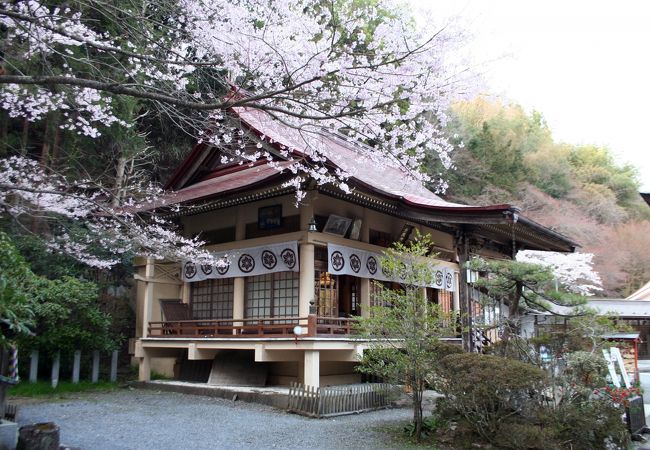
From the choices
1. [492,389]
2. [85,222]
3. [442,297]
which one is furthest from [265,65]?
[442,297]

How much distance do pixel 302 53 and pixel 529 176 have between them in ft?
81.4

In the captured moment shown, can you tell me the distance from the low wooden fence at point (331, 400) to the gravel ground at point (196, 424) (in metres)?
0.21

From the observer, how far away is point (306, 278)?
11.3 meters

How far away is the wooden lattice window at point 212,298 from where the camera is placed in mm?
13758

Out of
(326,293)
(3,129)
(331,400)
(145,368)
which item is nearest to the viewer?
(331,400)

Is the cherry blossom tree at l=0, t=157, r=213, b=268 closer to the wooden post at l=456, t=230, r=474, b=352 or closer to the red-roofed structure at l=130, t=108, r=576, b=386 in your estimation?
the red-roofed structure at l=130, t=108, r=576, b=386

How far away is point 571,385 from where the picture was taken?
7102 mm

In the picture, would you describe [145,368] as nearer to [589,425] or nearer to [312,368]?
[312,368]

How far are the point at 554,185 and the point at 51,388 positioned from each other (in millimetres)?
27502

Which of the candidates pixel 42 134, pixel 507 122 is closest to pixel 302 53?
pixel 42 134

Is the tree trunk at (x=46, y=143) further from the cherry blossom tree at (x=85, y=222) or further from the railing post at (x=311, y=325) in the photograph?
the railing post at (x=311, y=325)

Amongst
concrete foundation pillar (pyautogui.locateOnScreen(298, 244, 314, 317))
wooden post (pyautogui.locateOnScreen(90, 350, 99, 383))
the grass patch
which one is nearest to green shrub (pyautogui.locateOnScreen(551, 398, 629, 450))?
concrete foundation pillar (pyautogui.locateOnScreen(298, 244, 314, 317))

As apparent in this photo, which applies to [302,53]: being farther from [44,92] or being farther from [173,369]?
[173,369]

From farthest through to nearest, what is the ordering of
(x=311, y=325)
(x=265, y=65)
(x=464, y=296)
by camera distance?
(x=464, y=296)
(x=311, y=325)
(x=265, y=65)
